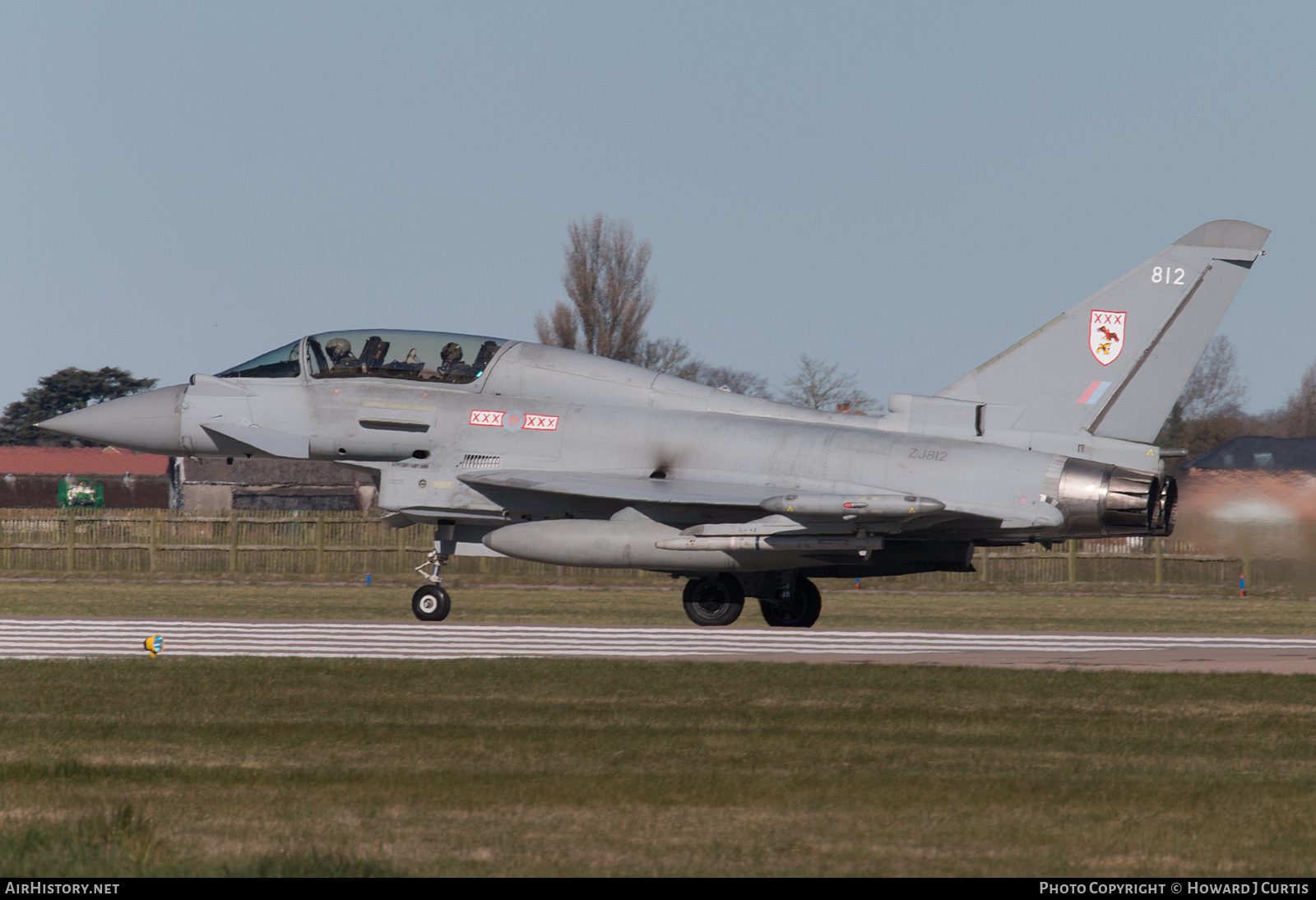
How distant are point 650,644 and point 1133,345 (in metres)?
6.86

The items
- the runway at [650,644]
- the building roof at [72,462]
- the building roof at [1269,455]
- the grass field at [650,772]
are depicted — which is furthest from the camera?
the building roof at [72,462]

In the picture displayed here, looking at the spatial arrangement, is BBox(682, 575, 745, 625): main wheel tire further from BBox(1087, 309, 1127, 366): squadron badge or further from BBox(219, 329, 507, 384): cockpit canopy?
BBox(1087, 309, 1127, 366): squadron badge

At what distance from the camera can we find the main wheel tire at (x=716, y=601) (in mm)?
18844

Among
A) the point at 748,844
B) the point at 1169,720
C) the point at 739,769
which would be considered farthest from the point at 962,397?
the point at 748,844

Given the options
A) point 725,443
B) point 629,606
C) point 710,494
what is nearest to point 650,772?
point 710,494

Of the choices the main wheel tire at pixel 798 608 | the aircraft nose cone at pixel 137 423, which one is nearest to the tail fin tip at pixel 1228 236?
the main wheel tire at pixel 798 608

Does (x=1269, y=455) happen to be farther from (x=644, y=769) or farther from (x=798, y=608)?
(x=644, y=769)

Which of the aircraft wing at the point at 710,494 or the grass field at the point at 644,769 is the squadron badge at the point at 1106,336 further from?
the grass field at the point at 644,769

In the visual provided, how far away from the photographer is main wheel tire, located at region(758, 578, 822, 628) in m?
19.3

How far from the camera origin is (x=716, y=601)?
747 inches

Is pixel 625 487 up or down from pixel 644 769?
up

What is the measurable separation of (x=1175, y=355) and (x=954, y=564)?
12.0 ft

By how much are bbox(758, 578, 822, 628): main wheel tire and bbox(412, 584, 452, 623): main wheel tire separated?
422 centimetres
